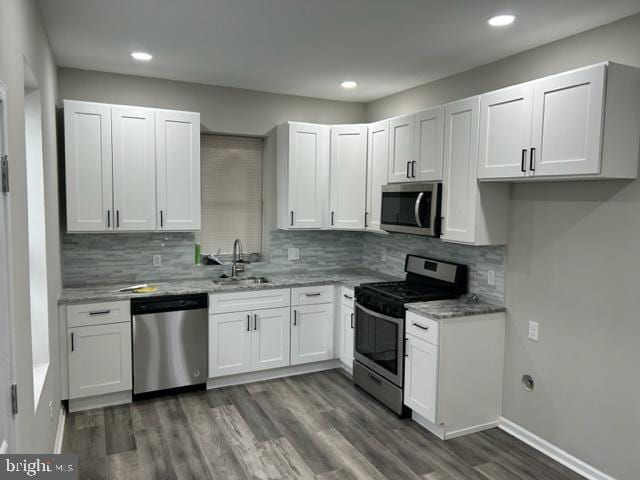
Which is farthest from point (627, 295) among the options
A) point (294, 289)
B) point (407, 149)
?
point (294, 289)

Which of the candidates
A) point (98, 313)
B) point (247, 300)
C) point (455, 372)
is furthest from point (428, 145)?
point (98, 313)

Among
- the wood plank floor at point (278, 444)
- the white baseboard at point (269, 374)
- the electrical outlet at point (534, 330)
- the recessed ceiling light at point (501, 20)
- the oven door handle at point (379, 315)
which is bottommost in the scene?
the wood plank floor at point (278, 444)

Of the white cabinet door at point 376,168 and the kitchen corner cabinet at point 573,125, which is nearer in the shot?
the kitchen corner cabinet at point 573,125

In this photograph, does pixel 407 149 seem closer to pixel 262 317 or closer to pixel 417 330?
pixel 417 330

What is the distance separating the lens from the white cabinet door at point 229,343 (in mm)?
3994

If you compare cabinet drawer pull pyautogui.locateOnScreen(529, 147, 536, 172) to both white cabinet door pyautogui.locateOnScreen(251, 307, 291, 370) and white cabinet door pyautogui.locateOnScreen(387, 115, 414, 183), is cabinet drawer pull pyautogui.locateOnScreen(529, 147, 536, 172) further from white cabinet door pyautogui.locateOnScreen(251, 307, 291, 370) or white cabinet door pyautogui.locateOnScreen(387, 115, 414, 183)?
white cabinet door pyautogui.locateOnScreen(251, 307, 291, 370)

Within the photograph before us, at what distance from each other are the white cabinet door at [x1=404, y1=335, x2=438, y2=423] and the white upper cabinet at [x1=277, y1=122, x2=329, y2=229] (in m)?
1.60

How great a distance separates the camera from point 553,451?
3039 millimetres

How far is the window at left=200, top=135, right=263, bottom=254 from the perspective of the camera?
456 cm

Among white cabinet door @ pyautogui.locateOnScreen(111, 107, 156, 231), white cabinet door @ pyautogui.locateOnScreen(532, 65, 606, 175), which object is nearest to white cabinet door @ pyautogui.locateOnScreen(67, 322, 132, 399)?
white cabinet door @ pyautogui.locateOnScreen(111, 107, 156, 231)

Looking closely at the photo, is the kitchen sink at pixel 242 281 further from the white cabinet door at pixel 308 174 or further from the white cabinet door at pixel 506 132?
the white cabinet door at pixel 506 132

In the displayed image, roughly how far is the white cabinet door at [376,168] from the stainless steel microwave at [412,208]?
0.14 metres


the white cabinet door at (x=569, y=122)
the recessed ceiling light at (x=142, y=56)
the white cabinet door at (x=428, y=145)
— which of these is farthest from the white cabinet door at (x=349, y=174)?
the white cabinet door at (x=569, y=122)

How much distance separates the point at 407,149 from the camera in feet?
12.5
